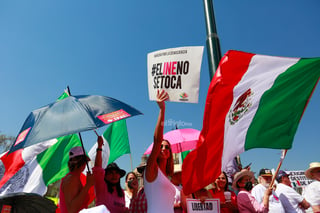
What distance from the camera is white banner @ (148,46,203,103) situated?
283 cm

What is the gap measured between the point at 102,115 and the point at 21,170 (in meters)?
3.36

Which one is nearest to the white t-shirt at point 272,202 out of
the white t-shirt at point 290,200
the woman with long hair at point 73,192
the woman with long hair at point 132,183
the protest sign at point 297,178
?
the white t-shirt at point 290,200

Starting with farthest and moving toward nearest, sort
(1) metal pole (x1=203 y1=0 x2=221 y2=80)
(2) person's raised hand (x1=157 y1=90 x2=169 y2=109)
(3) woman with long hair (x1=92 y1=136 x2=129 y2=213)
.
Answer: (1) metal pole (x1=203 y1=0 x2=221 y2=80) < (3) woman with long hair (x1=92 y1=136 x2=129 y2=213) < (2) person's raised hand (x1=157 y1=90 x2=169 y2=109)

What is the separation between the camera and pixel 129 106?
11.1ft

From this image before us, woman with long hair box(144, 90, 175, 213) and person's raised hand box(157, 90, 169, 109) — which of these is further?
person's raised hand box(157, 90, 169, 109)

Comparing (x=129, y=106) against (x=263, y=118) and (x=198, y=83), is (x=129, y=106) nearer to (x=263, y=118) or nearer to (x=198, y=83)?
(x=198, y=83)

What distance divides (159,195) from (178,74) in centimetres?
133

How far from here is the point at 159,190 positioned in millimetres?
2322

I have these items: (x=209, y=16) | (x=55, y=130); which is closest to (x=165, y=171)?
(x=55, y=130)

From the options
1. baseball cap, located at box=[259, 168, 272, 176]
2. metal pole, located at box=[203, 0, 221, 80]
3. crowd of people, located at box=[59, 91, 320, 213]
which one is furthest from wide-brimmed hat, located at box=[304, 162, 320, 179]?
metal pole, located at box=[203, 0, 221, 80]

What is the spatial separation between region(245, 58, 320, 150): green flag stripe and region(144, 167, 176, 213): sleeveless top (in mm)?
1085

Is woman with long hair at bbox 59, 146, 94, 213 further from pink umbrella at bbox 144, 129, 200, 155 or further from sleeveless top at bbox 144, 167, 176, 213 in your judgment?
pink umbrella at bbox 144, 129, 200, 155

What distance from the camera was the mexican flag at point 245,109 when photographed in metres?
2.82

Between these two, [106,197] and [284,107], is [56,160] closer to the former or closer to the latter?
[106,197]
